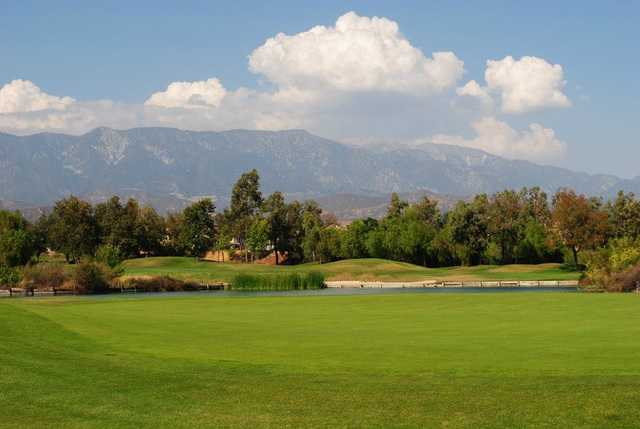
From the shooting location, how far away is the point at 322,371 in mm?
19453

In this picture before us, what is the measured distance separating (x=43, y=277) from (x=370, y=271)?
44.6 meters

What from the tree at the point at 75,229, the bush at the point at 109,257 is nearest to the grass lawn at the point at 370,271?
the bush at the point at 109,257

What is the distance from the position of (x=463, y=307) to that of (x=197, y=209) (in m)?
102

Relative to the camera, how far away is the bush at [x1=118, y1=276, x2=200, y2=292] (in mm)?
87312

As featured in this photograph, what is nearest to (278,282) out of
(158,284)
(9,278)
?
(158,284)

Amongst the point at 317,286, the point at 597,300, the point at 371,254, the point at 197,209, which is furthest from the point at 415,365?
the point at 197,209

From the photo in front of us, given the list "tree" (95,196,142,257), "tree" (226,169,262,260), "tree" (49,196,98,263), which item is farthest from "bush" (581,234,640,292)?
"tree" (49,196,98,263)

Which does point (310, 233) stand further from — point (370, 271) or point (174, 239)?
point (370, 271)

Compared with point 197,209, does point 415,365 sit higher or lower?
lower

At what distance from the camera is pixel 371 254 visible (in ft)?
437

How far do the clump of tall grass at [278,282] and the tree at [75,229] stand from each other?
49.7 metres

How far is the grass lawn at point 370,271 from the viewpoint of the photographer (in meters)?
100

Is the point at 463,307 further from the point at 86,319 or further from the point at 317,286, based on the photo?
the point at 317,286

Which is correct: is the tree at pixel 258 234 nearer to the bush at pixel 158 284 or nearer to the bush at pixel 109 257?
the bush at pixel 109 257
